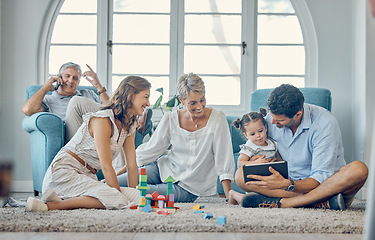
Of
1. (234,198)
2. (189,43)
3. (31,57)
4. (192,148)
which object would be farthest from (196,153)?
(31,57)

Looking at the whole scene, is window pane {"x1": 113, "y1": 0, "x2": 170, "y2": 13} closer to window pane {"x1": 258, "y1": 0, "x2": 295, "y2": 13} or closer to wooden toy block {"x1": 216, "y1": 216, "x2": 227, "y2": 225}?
→ window pane {"x1": 258, "y1": 0, "x2": 295, "y2": 13}

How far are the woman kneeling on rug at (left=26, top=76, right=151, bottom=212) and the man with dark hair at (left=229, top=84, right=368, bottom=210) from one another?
670 millimetres

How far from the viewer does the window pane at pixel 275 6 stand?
434 centimetres

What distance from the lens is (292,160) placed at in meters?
2.51

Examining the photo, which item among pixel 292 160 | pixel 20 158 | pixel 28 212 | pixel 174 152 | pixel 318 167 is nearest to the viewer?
pixel 28 212

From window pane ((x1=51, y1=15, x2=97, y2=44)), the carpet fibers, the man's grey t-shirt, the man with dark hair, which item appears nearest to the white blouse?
the man with dark hair

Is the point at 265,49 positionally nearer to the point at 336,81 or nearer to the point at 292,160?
the point at 336,81

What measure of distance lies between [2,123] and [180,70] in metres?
1.76

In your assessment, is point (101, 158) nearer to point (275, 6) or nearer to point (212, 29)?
point (212, 29)

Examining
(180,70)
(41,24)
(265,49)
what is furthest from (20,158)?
(265,49)

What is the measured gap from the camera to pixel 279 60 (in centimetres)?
436

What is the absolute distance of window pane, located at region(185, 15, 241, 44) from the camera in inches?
171

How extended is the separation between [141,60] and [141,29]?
0.31 meters

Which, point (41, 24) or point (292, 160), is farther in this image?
point (41, 24)
